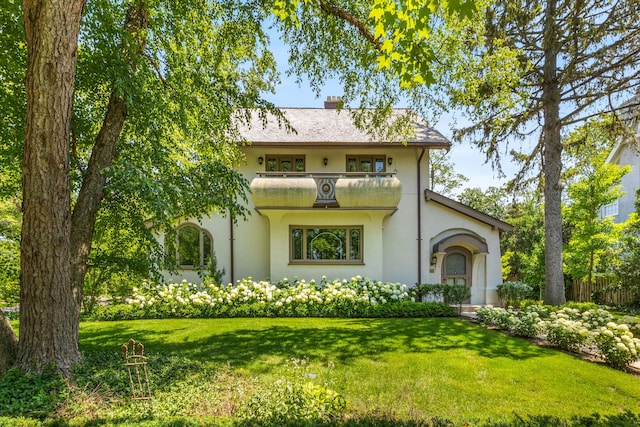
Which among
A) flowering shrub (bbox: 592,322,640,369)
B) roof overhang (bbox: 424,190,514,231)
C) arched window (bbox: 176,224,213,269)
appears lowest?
flowering shrub (bbox: 592,322,640,369)

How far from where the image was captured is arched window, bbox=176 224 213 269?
14109 millimetres

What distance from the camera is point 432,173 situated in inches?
1111

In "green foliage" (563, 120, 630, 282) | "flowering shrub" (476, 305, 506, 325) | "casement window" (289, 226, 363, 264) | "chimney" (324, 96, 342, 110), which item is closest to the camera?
"flowering shrub" (476, 305, 506, 325)

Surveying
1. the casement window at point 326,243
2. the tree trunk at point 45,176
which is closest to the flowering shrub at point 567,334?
the casement window at point 326,243

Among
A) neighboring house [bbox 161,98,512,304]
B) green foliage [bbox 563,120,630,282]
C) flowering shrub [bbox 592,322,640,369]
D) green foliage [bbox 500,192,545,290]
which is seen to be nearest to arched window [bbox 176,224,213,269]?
neighboring house [bbox 161,98,512,304]

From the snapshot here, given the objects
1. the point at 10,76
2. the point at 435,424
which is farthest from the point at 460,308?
the point at 10,76

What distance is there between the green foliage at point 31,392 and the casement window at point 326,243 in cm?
967

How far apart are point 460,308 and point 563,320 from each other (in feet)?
16.3

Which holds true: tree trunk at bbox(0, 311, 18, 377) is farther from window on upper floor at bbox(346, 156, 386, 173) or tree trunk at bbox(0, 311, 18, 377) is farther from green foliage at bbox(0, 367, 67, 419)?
window on upper floor at bbox(346, 156, 386, 173)

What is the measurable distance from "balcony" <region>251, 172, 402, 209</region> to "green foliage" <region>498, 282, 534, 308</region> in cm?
579

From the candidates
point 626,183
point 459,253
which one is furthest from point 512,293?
point 626,183

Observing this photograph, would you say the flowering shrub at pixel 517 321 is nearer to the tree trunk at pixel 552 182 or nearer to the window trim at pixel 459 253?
the tree trunk at pixel 552 182

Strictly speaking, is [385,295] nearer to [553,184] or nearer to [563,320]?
[563,320]

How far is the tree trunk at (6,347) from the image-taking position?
4.47m
